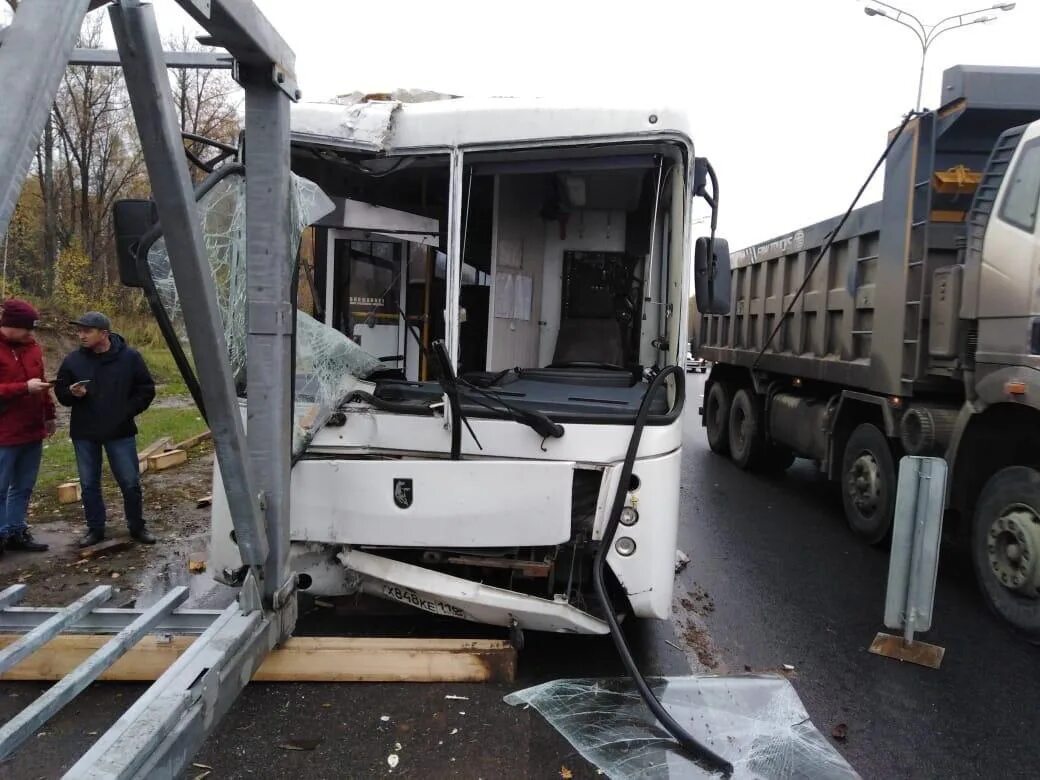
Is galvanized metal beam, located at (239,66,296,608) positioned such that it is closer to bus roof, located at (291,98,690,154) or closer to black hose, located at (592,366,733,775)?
bus roof, located at (291,98,690,154)

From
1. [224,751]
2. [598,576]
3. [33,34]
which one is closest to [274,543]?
[224,751]

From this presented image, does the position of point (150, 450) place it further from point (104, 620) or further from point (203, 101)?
point (203, 101)

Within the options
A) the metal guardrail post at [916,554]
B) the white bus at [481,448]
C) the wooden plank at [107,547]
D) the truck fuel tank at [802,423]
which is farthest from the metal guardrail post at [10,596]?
the truck fuel tank at [802,423]

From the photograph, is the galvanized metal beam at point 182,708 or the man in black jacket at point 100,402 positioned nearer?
the galvanized metal beam at point 182,708

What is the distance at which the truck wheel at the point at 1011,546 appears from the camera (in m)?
4.05

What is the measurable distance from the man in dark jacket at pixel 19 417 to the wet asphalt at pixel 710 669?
225 cm

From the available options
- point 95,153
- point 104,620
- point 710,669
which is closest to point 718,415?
point 710,669

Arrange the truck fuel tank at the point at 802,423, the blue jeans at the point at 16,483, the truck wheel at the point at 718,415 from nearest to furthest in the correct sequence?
the blue jeans at the point at 16,483 → the truck fuel tank at the point at 802,423 → the truck wheel at the point at 718,415

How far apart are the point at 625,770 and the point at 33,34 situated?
289 centimetres

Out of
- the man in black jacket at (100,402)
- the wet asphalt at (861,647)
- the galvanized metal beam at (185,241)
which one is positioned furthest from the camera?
the man in black jacket at (100,402)

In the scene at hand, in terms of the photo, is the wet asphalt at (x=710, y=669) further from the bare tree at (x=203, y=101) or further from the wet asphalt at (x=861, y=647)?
the bare tree at (x=203, y=101)

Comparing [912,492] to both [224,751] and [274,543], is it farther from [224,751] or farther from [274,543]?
[224,751]

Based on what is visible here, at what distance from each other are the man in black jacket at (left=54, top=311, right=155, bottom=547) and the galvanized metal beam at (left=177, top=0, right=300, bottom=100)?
3.33 metres

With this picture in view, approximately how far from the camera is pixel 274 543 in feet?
8.99
